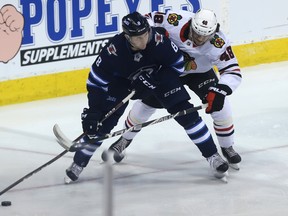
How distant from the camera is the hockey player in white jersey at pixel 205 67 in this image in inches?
193

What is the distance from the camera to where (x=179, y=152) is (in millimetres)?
5629

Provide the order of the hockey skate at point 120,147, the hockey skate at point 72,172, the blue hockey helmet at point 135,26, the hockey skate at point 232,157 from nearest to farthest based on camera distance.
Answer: the blue hockey helmet at point 135,26
the hockey skate at point 72,172
the hockey skate at point 232,157
the hockey skate at point 120,147

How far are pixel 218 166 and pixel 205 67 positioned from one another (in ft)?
1.69

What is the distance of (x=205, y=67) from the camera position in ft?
16.8

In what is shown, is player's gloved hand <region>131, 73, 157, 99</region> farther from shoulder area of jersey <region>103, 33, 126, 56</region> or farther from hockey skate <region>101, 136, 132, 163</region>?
hockey skate <region>101, 136, 132, 163</region>

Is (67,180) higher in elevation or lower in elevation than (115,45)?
lower

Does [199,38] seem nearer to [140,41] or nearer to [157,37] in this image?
[157,37]

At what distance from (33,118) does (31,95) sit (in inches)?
13.7

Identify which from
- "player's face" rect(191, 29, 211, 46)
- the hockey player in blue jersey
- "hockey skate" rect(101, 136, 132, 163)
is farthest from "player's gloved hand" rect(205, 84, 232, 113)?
"hockey skate" rect(101, 136, 132, 163)

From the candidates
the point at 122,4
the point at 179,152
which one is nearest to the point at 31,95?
the point at 122,4

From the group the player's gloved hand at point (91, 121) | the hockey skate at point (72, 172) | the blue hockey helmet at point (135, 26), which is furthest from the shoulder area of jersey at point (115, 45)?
the hockey skate at point (72, 172)

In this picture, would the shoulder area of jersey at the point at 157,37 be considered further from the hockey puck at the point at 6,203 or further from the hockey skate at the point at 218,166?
the hockey puck at the point at 6,203

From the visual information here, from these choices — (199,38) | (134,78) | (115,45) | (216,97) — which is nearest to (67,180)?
(134,78)

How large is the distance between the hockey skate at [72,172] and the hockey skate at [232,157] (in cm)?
81
